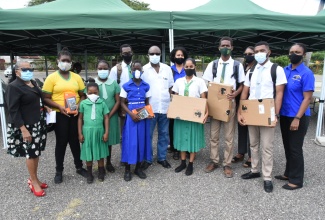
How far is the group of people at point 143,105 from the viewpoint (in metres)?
3.15

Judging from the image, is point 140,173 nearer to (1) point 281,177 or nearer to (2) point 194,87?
(2) point 194,87

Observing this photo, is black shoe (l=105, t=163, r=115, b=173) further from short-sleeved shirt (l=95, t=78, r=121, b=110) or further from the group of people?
short-sleeved shirt (l=95, t=78, r=121, b=110)

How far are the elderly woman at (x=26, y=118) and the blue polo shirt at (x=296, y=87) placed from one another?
3095 millimetres

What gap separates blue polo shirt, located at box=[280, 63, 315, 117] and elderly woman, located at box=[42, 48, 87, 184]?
2729mm

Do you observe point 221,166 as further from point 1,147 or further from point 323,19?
point 1,147

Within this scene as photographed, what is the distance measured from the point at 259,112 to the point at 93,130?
7.19ft

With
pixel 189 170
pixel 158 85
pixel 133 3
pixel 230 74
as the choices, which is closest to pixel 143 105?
pixel 158 85

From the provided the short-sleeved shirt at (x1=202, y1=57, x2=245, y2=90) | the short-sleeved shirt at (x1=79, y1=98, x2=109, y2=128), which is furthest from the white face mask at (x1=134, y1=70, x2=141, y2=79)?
the short-sleeved shirt at (x1=202, y1=57, x2=245, y2=90)

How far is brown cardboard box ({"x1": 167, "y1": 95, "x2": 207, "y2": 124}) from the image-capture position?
363 cm

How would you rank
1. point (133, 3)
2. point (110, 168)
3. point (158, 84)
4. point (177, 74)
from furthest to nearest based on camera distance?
point (133, 3), point (177, 74), point (110, 168), point (158, 84)

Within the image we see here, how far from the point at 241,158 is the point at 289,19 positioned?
2939 mm

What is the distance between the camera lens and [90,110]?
11.4 ft

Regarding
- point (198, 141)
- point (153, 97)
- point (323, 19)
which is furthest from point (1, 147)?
point (323, 19)

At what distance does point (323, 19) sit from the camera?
511cm
